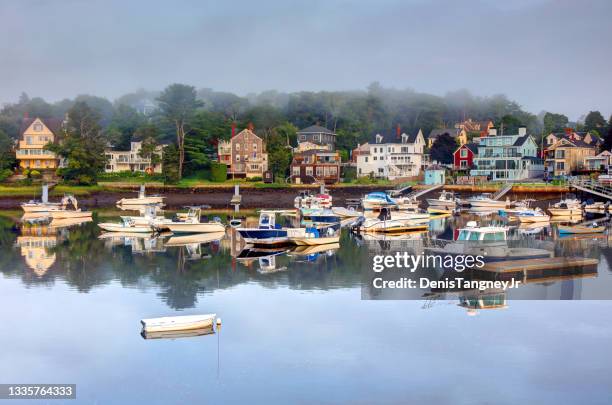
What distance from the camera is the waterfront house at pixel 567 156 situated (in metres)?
94.0

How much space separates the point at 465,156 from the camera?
100062mm

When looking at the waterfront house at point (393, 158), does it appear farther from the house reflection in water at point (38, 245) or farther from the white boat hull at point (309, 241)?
the white boat hull at point (309, 241)

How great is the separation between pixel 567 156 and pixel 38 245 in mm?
70301

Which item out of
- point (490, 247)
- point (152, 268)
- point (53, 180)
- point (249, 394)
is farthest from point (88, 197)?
point (249, 394)

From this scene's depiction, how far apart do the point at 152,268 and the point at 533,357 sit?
19868 millimetres

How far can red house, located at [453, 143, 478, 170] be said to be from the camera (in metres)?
99.3

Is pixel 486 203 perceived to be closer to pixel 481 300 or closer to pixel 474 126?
pixel 481 300

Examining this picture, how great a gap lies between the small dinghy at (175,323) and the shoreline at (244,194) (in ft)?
179

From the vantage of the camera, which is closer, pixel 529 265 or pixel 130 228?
pixel 529 265

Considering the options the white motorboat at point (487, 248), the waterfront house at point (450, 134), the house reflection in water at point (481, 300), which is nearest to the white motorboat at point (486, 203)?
the white motorboat at point (487, 248)

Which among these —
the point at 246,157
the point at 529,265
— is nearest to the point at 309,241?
the point at 529,265

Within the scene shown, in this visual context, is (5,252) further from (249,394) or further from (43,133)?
(43,133)

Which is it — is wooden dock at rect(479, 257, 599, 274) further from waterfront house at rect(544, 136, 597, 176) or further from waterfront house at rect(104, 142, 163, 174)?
waterfront house at rect(104, 142, 163, 174)

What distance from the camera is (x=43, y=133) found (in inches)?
3959
